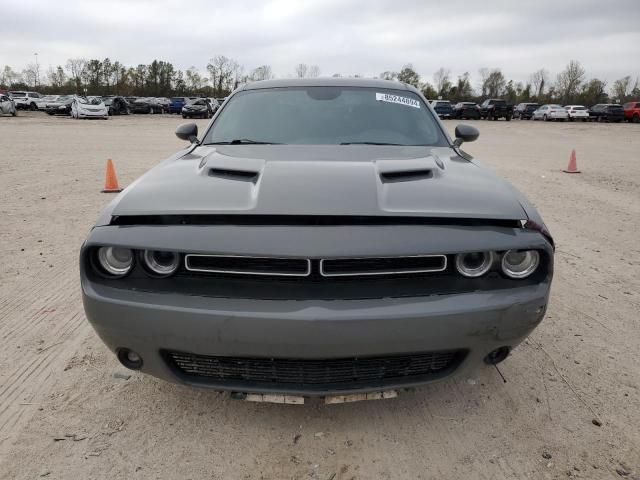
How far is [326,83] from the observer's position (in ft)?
11.9

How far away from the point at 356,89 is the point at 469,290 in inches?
82.0

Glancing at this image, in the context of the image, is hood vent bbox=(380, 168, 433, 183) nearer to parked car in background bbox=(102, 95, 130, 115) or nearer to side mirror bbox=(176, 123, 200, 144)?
side mirror bbox=(176, 123, 200, 144)

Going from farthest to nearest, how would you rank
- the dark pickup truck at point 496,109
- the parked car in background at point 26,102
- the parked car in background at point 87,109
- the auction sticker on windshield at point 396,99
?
the parked car in background at point 26,102 → the dark pickup truck at point 496,109 → the parked car in background at point 87,109 → the auction sticker on windshield at point 396,99

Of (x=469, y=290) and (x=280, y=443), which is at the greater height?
(x=469, y=290)

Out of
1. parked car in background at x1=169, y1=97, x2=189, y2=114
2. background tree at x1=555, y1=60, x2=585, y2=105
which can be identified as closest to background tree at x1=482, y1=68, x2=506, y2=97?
background tree at x1=555, y1=60, x2=585, y2=105

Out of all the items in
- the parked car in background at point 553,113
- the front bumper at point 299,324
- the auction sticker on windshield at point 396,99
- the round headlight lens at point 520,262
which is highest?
the auction sticker on windshield at point 396,99

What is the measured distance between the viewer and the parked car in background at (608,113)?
38.9 metres

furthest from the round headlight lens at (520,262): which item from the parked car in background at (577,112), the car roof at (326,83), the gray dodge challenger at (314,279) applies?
the parked car in background at (577,112)

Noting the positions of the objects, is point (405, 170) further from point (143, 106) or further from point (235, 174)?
point (143, 106)

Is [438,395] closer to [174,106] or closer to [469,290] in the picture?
[469,290]

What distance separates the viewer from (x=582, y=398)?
2.52 metres

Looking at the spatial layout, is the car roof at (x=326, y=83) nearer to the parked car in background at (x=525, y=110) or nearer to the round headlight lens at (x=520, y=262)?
the round headlight lens at (x=520, y=262)

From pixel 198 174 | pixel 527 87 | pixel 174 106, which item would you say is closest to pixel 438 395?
pixel 198 174

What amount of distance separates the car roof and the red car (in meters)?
42.9
